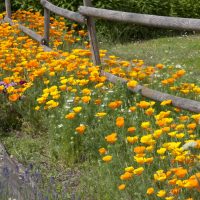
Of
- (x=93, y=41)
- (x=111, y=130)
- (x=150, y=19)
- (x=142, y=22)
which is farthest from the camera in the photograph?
(x=93, y=41)

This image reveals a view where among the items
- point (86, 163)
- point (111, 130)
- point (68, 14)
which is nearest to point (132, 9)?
point (68, 14)

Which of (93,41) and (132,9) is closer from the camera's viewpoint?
(93,41)

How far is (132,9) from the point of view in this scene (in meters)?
12.2

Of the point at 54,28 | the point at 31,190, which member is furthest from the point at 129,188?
the point at 54,28

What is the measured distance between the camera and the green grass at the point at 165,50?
9211 millimetres

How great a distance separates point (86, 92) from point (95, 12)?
1466mm

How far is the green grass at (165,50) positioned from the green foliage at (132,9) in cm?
45

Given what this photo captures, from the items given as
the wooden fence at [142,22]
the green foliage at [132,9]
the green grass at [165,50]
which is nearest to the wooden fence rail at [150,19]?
the wooden fence at [142,22]

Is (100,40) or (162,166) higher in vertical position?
(162,166)

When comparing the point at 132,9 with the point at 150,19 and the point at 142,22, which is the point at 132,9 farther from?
the point at 150,19

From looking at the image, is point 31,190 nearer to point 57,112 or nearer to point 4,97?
point 57,112

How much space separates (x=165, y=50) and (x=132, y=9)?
2.25 metres

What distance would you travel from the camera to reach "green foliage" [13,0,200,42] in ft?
38.2

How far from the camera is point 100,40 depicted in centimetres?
1143
